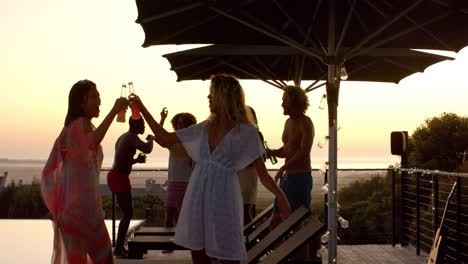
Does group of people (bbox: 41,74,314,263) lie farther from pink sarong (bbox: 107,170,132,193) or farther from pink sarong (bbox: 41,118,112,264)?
pink sarong (bbox: 107,170,132,193)

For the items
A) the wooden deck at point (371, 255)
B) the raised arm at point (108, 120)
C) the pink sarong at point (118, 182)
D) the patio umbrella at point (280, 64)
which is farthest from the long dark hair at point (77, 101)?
the wooden deck at point (371, 255)

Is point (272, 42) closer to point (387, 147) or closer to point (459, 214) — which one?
point (459, 214)

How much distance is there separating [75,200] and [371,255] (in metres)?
5.15

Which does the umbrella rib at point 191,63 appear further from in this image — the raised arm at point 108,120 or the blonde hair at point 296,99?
the raised arm at point 108,120

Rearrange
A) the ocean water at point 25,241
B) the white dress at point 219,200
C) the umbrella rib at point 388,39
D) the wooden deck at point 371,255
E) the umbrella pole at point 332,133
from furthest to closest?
the wooden deck at point 371,255
the ocean water at point 25,241
the umbrella rib at point 388,39
the umbrella pole at point 332,133
the white dress at point 219,200

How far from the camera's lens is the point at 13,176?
33.5 feet

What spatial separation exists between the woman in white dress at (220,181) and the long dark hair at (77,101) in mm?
790

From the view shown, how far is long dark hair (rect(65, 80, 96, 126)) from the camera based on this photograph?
391 centimetres

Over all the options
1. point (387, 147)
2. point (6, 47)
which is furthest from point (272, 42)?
point (6, 47)

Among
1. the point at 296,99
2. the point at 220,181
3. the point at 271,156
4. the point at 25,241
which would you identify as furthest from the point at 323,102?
the point at 25,241

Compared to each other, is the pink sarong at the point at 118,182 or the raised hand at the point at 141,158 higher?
the raised hand at the point at 141,158

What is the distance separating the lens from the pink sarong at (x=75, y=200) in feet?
12.6

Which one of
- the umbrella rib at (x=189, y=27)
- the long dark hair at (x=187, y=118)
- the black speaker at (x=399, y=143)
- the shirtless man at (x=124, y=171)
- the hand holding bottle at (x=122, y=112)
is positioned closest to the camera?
the hand holding bottle at (x=122, y=112)

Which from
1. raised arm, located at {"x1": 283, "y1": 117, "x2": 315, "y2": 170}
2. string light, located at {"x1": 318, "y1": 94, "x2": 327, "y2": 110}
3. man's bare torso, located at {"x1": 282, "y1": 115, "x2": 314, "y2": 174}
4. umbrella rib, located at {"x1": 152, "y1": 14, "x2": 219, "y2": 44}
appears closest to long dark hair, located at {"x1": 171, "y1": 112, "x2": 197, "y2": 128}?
umbrella rib, located at {"x1": 152, "y1": 14, "x2": 219, "y2": 44}
